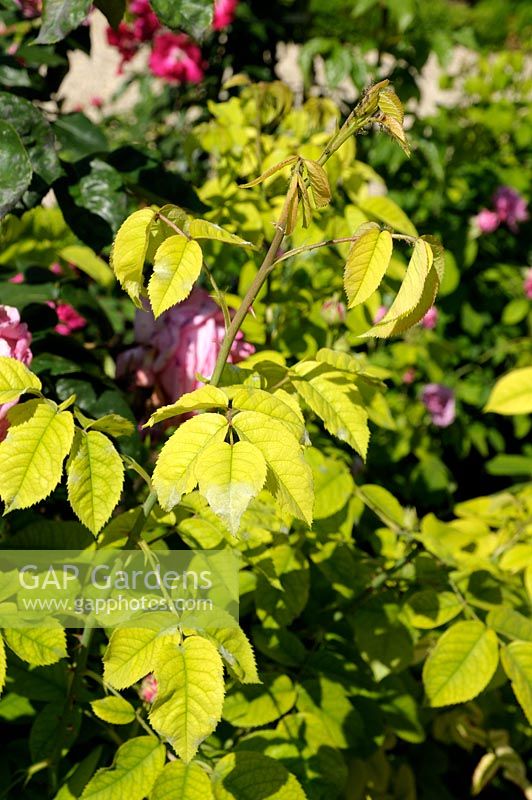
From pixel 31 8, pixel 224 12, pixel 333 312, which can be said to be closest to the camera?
pixel 333 312

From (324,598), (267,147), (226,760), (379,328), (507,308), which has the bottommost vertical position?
(507,308)

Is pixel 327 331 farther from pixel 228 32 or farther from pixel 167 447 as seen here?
pixel 228 32

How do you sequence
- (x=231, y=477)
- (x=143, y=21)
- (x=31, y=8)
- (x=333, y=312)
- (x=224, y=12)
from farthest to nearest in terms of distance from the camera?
(x=143, y=21) < (x=224, y=12) < (x=31, y=8) < (x=333, y=312) < (x=231, y=477)

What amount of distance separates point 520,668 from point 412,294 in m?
0.52

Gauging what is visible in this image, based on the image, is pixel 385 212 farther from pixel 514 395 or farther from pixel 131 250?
pixel 131 250

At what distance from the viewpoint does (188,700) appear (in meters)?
0.69

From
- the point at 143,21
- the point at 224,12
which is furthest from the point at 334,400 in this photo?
the point at 143,21

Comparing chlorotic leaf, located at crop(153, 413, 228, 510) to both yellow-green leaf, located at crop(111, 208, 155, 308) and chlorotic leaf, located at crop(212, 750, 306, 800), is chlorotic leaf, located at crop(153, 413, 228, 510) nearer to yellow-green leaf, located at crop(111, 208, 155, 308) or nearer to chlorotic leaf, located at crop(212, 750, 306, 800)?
yellow-green leaf, located at crop(111, 208, 155, 308)

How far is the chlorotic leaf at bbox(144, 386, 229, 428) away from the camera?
0.70m

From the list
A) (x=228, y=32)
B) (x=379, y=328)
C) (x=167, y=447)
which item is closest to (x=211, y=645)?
(x=167, y=447)

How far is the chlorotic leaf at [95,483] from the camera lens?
0.73m

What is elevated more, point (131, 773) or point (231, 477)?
point (231, 477)

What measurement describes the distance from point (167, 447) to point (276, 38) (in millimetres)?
2617

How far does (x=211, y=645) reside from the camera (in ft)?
2.34
